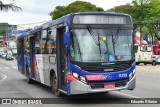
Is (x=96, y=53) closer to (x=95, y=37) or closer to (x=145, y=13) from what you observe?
(x=95, y=37)

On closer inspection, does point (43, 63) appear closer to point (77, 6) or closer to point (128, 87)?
point (128, 87)

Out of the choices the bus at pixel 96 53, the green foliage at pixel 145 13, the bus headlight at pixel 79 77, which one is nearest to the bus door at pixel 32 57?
the bus at pixel 96 53

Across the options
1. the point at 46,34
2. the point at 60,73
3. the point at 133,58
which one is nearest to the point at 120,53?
the point at 133,58

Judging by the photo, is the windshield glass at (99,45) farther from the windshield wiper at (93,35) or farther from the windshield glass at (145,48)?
the windshield glass at (145,48)

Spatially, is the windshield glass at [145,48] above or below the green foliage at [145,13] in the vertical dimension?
below

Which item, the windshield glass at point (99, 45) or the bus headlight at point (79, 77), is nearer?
the bus headlight at point (79, 77)

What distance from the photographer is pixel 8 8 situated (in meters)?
23.2

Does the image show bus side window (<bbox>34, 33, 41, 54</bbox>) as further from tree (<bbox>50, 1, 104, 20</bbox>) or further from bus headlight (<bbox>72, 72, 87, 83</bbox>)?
tree (<bbox>50, 1, 104, 20</bbox>)

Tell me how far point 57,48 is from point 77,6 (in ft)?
243

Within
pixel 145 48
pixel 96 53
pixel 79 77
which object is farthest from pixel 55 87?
pixel 145 48

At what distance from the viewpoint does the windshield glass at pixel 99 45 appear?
1249 centimetres

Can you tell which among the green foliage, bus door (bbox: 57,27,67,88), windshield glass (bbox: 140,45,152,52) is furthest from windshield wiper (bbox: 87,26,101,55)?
the green foliage

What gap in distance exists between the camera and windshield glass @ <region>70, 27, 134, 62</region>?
41.0 feet

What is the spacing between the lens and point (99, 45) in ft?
41.4
